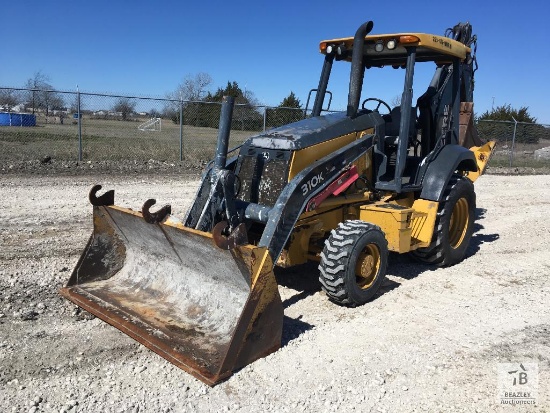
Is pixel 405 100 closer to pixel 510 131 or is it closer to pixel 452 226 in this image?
pixel 452 226

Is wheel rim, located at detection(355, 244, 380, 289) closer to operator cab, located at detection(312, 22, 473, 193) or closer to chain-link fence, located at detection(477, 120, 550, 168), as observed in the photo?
operator cab, located at detection(312, 22, 473, 193)

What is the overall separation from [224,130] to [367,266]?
73.0 inches

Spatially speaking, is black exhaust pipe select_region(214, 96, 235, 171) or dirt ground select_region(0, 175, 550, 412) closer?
dirt ground select_region(0, 175, 550, 412)

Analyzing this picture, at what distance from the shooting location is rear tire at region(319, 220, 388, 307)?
176 inches

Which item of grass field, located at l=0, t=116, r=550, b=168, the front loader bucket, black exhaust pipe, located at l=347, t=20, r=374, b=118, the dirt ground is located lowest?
the dirt ground

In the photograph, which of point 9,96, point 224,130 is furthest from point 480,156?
point 9,96

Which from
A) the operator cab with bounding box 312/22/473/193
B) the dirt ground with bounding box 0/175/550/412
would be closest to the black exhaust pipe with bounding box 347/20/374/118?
the operator cab with bounding box 312/22/473/193

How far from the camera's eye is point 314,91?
6148 millimetres

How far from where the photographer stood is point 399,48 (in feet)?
17.9

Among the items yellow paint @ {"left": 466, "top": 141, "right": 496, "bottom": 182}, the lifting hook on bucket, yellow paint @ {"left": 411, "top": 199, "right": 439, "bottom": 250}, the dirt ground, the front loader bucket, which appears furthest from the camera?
yellow paint @ {"left": 466, "top": 141, "right": 496, "bottom": 182}

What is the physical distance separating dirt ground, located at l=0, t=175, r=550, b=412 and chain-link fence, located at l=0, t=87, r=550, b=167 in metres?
8.51

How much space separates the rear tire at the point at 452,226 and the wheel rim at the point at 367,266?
1253 millimetres

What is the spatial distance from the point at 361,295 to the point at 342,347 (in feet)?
2.65

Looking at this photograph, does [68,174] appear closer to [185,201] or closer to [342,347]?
[185,201]
